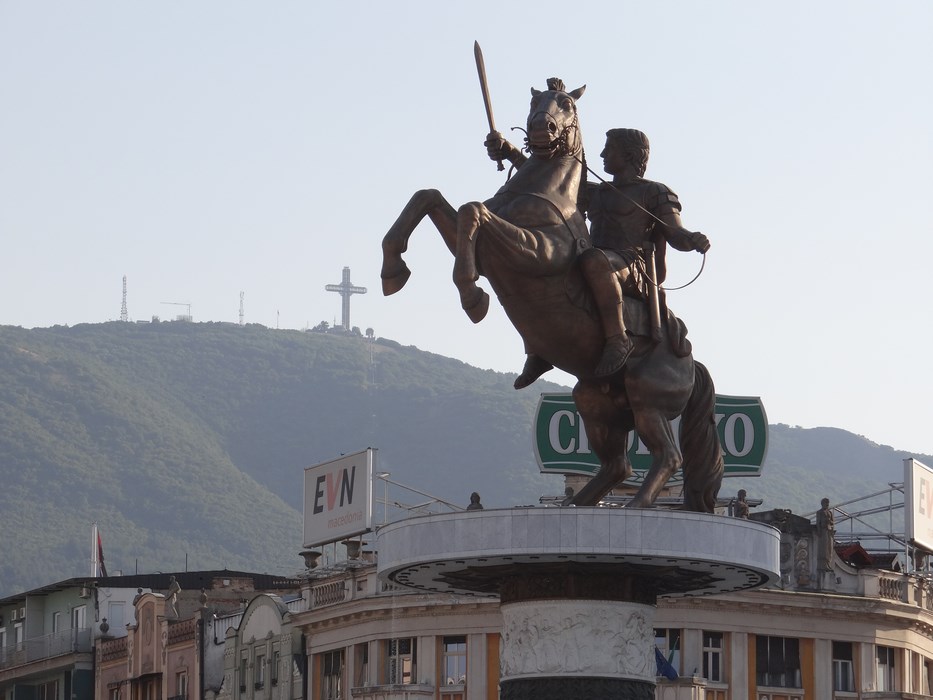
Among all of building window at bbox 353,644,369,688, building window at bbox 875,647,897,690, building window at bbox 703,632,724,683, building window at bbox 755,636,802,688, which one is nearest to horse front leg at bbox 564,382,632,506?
building window at bbox 703,632,724,683

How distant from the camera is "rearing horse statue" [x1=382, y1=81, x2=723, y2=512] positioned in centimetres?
2405

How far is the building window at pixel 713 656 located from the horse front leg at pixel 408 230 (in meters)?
50.8

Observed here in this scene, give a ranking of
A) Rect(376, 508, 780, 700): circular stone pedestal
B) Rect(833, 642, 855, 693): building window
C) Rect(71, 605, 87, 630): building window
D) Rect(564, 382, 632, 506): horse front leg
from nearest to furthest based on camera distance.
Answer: Rect(376, 508, 780, 700): circular stone pedestal, Rect(564, 382, 632, 506): horse front leg, Rect(833, 642, 855, 693): building window, Rect(71, 605, 87, 630): building window

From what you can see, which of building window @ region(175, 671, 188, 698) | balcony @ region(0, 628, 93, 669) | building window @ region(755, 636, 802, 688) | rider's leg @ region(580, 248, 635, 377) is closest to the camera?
rider's leg @ region(580, 248, 635, 377)

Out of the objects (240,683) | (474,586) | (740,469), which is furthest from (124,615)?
(474,586)

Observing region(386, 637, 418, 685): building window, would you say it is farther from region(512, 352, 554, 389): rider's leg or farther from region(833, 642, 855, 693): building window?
region(512, 352, 554, 389): rider's leg

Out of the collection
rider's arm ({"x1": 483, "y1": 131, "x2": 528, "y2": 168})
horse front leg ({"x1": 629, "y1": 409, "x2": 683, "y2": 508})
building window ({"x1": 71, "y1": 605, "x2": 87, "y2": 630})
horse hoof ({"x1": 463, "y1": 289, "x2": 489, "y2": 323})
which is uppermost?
rider's arm ({"x1": 483, "y1": 131, "x2": 528, "y2": 168})

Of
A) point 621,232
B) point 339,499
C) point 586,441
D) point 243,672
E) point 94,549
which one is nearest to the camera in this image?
point 621,232

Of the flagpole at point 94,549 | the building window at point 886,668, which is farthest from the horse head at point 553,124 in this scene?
the flagpole at point 94,549

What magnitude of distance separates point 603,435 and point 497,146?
3.41m

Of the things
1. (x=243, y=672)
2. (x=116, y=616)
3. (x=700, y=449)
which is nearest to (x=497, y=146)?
(x=700, y=449)

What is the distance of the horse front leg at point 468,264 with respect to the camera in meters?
23.5

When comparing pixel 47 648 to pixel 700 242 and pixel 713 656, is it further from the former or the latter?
pixel 700 242

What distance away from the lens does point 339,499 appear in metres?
85.3
